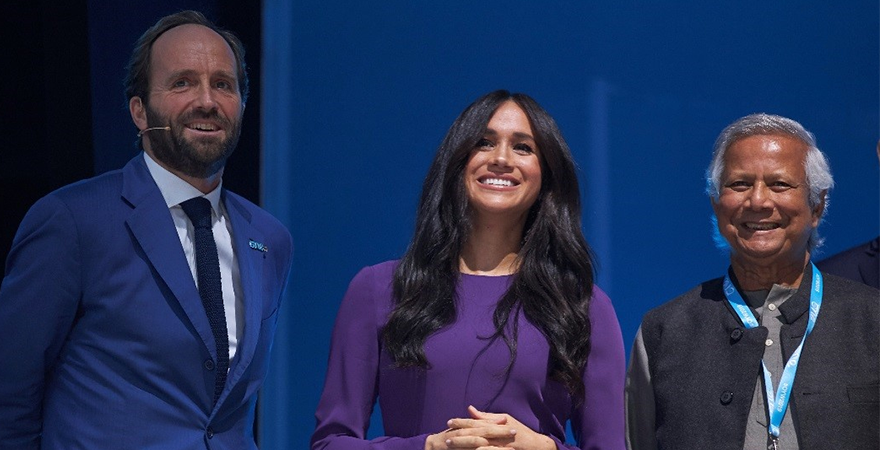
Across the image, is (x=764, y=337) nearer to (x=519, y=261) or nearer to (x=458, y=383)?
(x=519, y=261)

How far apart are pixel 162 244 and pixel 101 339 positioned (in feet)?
0.91

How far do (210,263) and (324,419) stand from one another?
Answer: 503 millimetres

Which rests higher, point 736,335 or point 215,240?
point 215,240

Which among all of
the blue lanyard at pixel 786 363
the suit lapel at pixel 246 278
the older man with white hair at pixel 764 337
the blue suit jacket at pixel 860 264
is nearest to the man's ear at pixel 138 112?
the suit lapel at pixel 246 278

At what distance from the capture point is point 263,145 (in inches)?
189

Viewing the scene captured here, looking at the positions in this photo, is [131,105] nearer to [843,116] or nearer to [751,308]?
[751,308]

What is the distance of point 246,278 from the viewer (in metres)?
2.90

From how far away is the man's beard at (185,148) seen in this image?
290 cm

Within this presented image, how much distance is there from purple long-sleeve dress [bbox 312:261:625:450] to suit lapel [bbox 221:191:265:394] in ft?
0.73

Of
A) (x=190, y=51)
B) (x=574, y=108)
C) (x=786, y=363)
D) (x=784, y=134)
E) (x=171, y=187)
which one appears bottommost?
(x=786, y=363)

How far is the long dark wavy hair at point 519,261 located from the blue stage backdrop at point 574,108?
5.97 ft

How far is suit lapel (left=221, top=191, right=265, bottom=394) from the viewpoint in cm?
281

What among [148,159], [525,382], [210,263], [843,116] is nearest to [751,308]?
[525,382]

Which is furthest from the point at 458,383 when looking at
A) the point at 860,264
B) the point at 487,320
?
the point at 860,264
